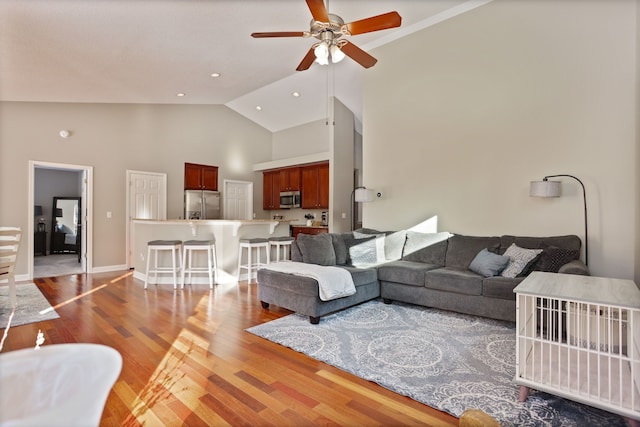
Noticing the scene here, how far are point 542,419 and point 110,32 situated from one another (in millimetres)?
5267

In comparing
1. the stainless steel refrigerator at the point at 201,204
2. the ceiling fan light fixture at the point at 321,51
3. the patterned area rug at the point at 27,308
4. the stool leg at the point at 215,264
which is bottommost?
the patterned area rug at the point at 27,308

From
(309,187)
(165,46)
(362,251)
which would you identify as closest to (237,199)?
(309,187)

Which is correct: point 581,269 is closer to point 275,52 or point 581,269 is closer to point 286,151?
point 275,52

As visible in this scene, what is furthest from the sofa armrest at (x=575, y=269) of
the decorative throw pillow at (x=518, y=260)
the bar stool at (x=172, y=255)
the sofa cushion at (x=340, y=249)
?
the bar stool at (x=172, y=255)

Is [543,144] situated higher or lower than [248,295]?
higher

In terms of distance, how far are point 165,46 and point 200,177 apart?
3.65 meters

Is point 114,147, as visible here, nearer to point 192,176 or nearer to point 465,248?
point 192,176

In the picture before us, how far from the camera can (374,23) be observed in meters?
2.93

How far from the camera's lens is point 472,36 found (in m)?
4.38

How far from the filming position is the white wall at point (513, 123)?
3424 millimetres

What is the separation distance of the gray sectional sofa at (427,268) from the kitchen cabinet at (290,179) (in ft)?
12.1

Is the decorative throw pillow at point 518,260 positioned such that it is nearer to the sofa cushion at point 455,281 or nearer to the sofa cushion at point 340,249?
the sofa cushion at point 455,281

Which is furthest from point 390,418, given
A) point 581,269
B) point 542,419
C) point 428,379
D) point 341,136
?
point 341,136

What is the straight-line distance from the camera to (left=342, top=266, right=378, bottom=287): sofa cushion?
3.78m
